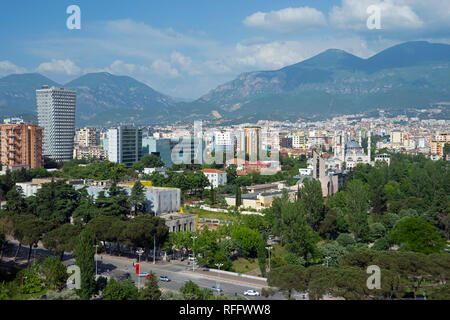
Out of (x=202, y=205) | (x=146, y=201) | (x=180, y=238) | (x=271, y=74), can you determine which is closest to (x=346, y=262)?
(x=180, y=238)

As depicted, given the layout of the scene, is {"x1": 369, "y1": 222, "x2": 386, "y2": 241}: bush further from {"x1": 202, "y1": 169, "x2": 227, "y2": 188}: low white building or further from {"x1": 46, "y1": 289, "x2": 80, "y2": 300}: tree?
{"x1": 202, "y1": 169, "x2": 227, "y2": 188}: low white building

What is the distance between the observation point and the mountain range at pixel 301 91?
368 feet

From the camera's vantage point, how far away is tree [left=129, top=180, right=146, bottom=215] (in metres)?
16.2

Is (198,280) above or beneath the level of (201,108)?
beneath

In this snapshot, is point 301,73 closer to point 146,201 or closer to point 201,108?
point 201,108

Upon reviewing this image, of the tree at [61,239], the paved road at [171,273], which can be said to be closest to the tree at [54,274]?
the tree at [61,239]

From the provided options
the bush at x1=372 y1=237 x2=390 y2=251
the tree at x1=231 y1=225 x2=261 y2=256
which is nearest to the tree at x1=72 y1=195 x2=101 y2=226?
the tree at x1=231 y1=225 x2=261 y2=256

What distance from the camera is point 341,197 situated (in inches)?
776

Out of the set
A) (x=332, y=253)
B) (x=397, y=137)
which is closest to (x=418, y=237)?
(x=332, y=253)

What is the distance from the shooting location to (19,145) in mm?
29438

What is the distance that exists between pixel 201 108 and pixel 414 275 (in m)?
112

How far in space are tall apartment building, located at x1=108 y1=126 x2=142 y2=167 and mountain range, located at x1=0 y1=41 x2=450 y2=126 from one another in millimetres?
66079

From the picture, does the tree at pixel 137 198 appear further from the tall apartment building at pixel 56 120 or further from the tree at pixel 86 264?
the tall apartment building at pixel 56 120

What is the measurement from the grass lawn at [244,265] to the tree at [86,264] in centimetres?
452
